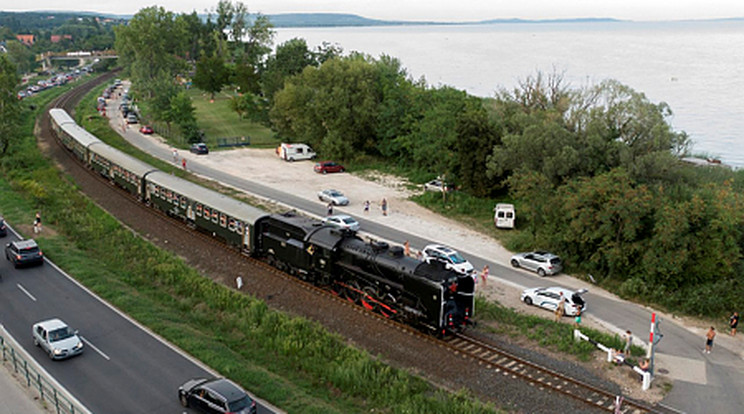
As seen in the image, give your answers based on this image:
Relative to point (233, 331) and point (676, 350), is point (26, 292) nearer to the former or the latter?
point (233, 331)

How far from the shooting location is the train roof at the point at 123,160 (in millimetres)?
48844

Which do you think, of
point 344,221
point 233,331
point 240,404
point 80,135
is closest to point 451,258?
point 344,221

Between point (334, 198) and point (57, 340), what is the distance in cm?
2956

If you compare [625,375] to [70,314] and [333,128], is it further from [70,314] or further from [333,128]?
[333,128]

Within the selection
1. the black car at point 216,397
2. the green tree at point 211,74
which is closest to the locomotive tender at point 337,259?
the black car at point 216,397

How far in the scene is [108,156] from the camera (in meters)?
54.4

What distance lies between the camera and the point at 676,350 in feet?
89.9

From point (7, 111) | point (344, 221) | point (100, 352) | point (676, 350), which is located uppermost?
point (7, 111)

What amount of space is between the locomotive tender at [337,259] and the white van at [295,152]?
975 inches

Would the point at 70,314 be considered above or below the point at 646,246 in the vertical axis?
below

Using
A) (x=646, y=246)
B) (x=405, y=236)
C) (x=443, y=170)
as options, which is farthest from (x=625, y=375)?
(x=443, y=170)

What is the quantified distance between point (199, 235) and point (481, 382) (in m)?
24.9

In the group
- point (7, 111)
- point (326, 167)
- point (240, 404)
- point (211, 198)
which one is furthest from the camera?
point (326, 167)

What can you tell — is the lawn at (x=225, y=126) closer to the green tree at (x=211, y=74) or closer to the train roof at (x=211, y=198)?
the green tree at (x=211, y=74)
